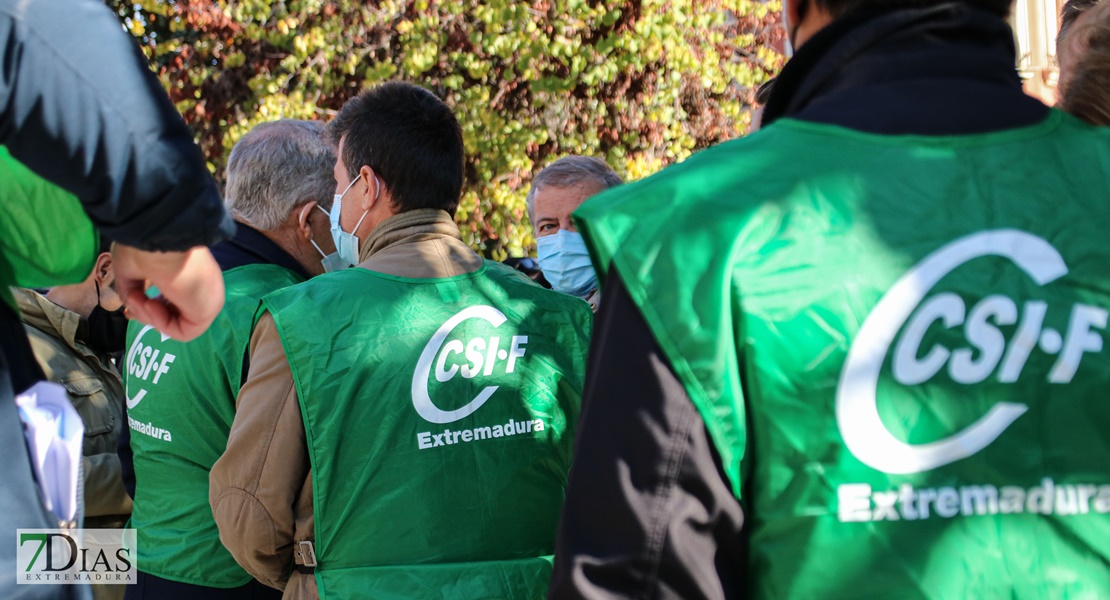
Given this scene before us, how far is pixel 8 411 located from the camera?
4.50 feet

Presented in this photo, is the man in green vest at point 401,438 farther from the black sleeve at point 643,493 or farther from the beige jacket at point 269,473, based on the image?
the black sleeve at point 643,493

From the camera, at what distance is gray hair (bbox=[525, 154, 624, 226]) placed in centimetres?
487

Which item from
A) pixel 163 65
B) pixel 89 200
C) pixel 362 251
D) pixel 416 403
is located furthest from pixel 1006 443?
pixel 163 65

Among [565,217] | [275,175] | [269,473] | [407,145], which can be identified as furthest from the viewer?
[565,217]

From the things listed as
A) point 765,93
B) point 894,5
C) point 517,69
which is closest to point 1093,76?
point 765,93

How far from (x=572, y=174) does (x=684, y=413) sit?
3.66 m

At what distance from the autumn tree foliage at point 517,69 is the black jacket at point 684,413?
621 centimetres

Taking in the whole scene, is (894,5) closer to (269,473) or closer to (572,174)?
(269,473)

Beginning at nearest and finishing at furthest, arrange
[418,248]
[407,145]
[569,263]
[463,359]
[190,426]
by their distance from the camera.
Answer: [463,359] → [418,248] → [407,145] → [190,426] → [569,263]

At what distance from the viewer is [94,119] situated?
46.6 inches

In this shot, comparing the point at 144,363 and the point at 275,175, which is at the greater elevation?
the point at 275,175

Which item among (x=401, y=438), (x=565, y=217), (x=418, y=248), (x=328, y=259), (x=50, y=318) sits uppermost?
(x=418, y=248)

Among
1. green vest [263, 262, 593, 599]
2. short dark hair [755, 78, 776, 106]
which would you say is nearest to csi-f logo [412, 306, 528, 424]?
green vest [263, 262, 593, 599]

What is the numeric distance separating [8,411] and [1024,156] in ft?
4.38
